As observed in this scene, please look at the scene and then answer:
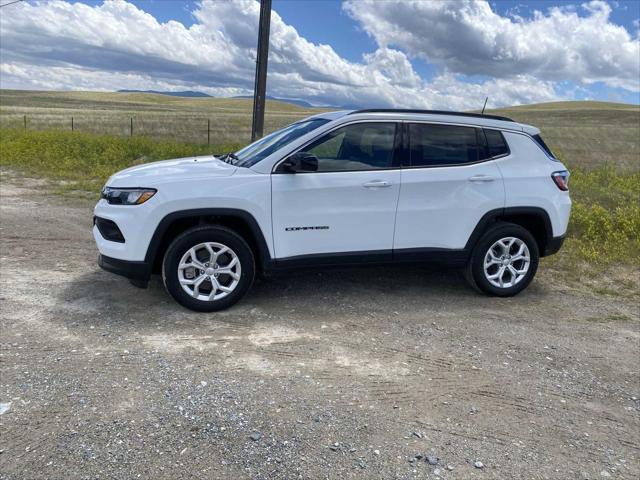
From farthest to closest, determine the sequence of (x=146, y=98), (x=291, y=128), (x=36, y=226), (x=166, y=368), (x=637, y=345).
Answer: (x=146, y=98) < (x=36, y=226) < (x=291, y=128) < (x=637, y=345) < (x=166, y=368)

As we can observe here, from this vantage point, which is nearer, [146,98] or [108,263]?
[108,263]

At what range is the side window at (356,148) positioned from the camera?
4.42 metres

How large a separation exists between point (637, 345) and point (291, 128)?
3.73 m

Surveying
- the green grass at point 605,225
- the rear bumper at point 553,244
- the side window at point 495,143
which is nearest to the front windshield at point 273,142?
the side window at point 495,143

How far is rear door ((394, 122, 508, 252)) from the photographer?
4.59m

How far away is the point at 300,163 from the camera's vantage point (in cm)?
416

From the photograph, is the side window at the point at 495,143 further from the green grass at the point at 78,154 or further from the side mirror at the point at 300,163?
the green grass at the point at 78,154

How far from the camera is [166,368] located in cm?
337

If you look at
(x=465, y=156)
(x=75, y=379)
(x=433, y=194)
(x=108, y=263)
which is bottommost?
(x=75, y=379)

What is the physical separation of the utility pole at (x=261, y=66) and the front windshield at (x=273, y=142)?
5.51 meters

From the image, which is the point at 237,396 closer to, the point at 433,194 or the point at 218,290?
the point at 218,290

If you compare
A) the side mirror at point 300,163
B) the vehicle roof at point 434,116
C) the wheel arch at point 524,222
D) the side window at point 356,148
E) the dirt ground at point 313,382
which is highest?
the vehicle roof at point 434,116

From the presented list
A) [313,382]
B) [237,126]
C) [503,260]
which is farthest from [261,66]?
[237,126]

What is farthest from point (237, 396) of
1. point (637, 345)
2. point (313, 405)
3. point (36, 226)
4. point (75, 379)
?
point (36, 226)
